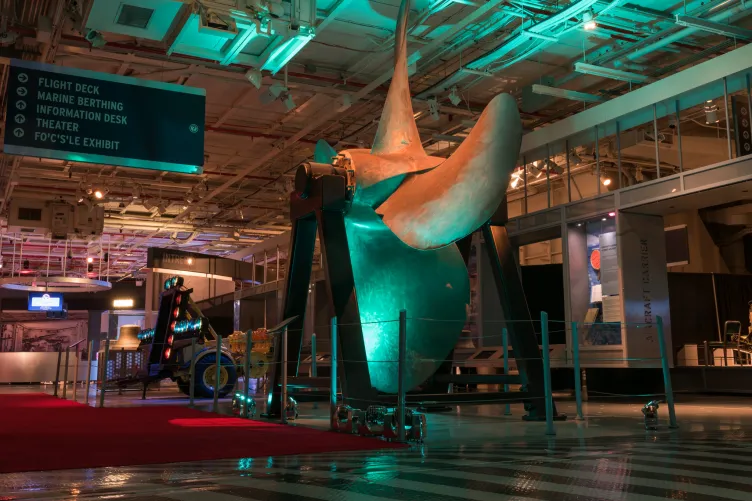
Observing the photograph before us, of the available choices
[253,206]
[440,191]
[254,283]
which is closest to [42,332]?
[254,283]

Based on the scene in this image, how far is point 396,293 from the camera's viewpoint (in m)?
6.91

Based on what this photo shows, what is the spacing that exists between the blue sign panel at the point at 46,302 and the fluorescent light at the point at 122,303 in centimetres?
501

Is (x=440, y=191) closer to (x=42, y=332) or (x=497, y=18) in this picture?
(x=497, y=18)

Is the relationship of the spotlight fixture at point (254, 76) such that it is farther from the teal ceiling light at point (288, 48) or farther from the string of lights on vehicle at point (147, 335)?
the string of lights on vehicle at point (147, 335)

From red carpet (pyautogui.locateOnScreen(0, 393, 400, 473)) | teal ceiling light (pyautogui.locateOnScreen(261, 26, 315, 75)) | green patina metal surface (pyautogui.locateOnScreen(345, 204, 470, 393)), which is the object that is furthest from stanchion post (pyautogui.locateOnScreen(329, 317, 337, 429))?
teal ceiling light (pyautogui.locateOnScreen(261, 26, 315, 75))

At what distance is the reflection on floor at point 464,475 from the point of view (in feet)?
10.8

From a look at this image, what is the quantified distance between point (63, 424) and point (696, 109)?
12.4 metres

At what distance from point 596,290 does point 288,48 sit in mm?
7375

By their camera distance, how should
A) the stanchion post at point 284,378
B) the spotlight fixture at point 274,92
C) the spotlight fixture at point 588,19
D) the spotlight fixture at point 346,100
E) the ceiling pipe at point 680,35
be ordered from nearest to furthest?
the stanchion post at point 284,378
the spotlight fixture at point 588,19
the ceiling pipe at point 680,35
the spotlight fixture at point 274,92
the spotlight fixture at point 346,100

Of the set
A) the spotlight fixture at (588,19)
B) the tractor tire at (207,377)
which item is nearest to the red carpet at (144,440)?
the tractor tire at (207,377)

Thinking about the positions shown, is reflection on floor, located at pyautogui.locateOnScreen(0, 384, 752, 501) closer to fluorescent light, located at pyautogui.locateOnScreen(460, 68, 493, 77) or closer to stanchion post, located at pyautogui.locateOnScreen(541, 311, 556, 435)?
stanchion post, located at pyautogui.locateOnScreen(541, 311, 556, 435)

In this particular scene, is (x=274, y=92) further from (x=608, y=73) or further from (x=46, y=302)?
(x=46, y=302)

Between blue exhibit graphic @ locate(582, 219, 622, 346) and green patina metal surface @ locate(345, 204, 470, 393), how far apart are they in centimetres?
629

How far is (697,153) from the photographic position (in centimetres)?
1680
